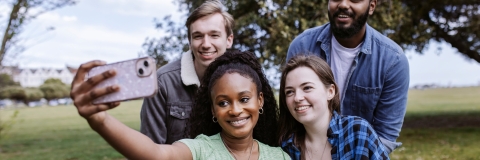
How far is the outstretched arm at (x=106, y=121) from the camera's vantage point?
171 centimetres

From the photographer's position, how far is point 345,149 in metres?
2.87

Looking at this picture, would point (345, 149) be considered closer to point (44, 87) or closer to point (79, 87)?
point (79, 87)

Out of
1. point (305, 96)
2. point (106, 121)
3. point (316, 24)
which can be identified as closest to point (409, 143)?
point (316, 24)

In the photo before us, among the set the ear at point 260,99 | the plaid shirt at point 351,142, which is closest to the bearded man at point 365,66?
the plaid shirt at point 351,142

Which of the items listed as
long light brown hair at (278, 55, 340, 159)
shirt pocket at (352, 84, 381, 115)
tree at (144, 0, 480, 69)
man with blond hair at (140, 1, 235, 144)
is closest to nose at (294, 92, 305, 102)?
long light brown hair at (278, 55, 340, 159)

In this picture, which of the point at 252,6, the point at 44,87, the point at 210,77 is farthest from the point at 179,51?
the point at 44,87

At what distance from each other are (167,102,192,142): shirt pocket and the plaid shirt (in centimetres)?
98

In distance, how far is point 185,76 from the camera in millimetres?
3693

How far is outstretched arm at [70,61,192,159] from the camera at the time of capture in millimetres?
1705

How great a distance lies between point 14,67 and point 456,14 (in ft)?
37.6

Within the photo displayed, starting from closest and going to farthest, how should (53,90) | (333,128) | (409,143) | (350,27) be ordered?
(333,128) < (350,27) < (409,143) < (53,90)

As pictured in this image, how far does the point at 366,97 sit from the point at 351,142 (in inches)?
43.4

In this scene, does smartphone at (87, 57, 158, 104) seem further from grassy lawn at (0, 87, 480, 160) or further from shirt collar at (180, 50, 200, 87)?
grassy lawn at (0, 87, 480, 160)

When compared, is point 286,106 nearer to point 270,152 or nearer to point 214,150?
point 270,152
